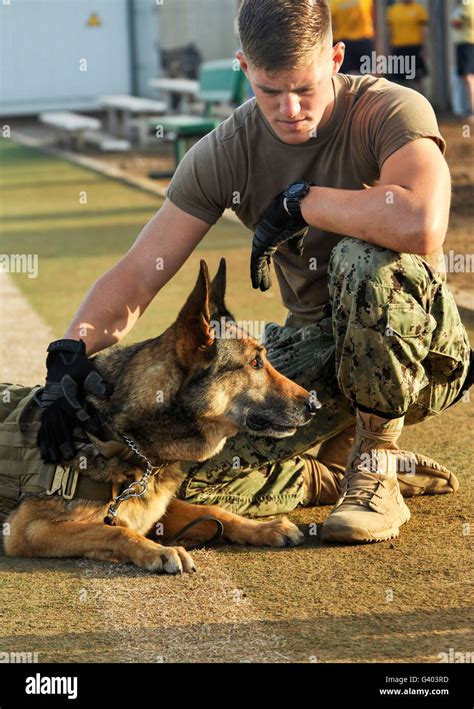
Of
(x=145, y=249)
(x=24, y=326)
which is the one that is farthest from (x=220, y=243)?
(x=145, y=249)

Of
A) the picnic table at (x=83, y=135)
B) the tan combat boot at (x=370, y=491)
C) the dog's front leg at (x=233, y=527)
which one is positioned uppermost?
the tan combat boot at (x=370, y=491)

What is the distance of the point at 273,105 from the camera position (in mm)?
3904

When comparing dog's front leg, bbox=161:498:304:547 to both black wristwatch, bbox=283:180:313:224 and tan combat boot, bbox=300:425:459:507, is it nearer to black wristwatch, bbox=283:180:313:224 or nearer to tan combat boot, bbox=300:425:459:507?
tan combat boot, bbox=300:425:459:507

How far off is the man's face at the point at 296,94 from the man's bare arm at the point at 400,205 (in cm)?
27

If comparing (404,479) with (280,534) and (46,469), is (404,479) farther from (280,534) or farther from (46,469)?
(46,469)

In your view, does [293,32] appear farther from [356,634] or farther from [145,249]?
[356,634]

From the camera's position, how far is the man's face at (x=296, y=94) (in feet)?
12.5

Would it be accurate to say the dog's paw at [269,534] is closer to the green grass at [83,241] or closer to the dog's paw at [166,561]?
the dog's paw at [166,561]

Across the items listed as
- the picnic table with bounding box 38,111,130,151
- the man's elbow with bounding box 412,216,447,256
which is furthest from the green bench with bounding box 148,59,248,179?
the man's elbow with bounding box 412,216,447,256

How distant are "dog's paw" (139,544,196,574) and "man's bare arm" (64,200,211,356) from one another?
2.70ft

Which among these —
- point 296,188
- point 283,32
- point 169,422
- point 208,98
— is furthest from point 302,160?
point 208,98

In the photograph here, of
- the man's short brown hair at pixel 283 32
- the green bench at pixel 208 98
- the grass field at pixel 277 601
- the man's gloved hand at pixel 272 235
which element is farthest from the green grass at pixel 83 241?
the man's short brown hair at pixel 283 32

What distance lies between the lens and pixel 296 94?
12.6 feet

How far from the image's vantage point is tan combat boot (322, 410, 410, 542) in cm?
388
